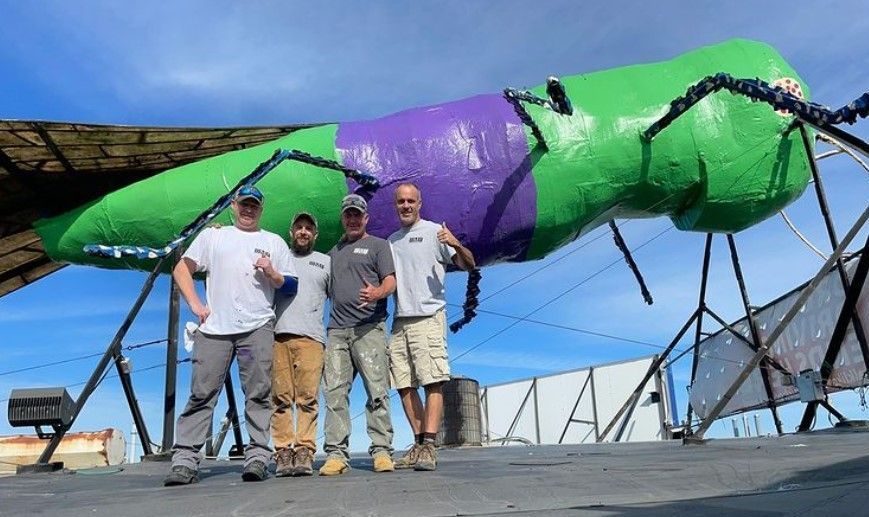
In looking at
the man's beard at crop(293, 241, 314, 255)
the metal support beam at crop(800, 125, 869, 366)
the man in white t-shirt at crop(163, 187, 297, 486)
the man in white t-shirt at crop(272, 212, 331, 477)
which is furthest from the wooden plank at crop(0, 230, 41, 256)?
the metal support beam at crop(800, 125, 869, 366)

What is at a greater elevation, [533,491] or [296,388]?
[296,388]

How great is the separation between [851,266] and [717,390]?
3484 mm

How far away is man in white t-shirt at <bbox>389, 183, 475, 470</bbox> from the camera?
3576 mm

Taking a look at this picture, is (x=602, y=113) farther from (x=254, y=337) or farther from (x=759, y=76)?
(x=254, y=337)

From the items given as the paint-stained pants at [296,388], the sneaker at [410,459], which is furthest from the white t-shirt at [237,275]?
the sneaker at [410,459]

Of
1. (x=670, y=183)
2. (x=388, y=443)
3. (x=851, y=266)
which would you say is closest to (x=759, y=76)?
(x=670, y=183)

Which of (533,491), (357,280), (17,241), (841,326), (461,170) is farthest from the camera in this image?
(841,326)

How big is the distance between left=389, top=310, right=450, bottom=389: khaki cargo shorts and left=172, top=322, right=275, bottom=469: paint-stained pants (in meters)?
0.66

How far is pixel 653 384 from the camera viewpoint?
12.2 meters

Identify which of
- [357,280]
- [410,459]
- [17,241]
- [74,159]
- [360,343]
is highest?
[74,159]

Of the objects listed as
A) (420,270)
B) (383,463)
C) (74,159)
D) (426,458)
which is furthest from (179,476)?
(74,159)

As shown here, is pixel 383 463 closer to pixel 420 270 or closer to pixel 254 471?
pixel 254 471

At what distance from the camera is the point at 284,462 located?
351cm

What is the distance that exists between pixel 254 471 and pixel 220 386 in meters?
0.48
